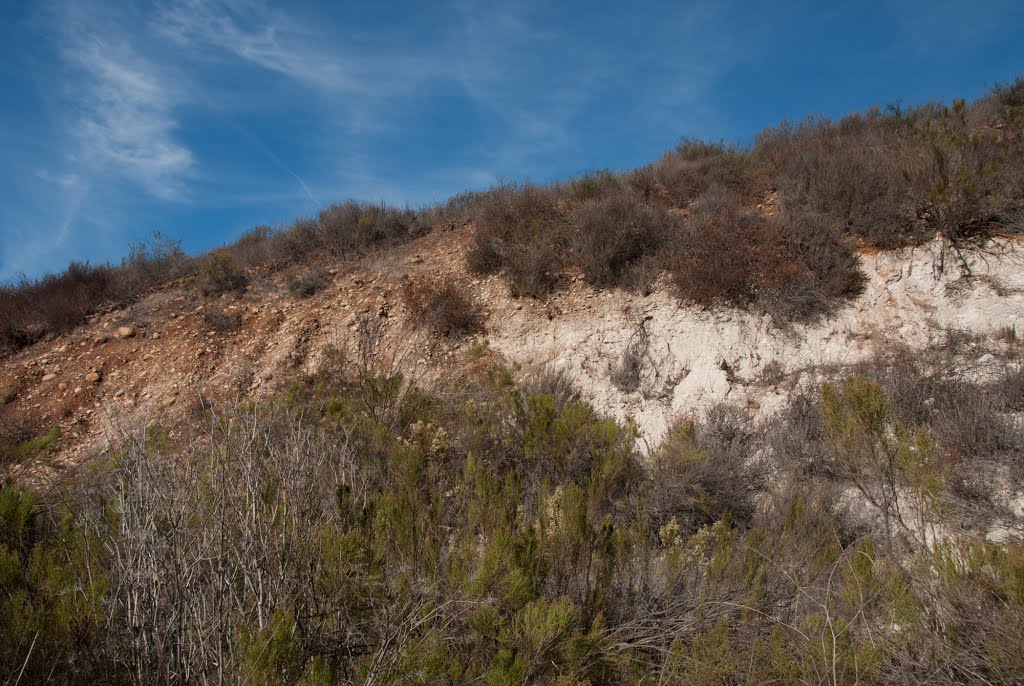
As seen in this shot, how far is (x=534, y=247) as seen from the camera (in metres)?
8.73

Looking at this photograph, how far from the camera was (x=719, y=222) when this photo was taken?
A: 809cm

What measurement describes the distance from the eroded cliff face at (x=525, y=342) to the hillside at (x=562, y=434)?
5 cm

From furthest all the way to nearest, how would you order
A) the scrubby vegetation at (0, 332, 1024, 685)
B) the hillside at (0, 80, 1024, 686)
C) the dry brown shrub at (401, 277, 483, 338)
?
the dry brown shrub at (401, 277, 483, 338) → the hillside at (0, 80, 1024, 686) → the scrubby vegetation at (0, 332, 1024, 685)

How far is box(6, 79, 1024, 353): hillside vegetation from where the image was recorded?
23.9 ft

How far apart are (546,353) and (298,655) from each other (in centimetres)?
596

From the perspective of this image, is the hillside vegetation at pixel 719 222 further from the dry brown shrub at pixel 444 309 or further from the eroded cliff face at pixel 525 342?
the dry brown shrub at pixel 444 309

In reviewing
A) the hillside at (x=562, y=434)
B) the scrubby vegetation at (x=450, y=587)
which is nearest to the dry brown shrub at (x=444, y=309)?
the hillside at (x=562, y=434)

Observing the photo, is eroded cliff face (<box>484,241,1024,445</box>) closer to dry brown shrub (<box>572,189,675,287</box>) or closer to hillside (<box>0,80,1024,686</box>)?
hillside (<box>0,80,1024,686</box>)

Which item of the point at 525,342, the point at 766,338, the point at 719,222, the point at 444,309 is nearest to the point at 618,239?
the point at 719,222

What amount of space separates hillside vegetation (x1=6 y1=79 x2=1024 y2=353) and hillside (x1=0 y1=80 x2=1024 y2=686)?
0.17 ft

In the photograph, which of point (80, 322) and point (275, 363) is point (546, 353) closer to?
point (275, 363)

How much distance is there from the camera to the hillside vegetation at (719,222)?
7.28 meters

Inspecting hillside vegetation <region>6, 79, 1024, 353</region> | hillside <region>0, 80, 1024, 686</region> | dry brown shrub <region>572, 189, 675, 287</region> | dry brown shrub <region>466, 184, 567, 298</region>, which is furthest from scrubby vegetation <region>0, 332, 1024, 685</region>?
dry brown shrub <region>466, 184, 567, 298</region>

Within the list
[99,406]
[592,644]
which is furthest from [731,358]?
[99,406]
